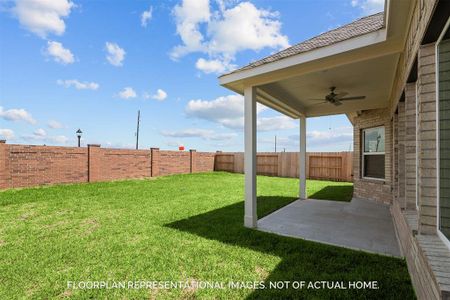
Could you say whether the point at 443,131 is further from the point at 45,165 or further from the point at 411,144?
the point at 45,165

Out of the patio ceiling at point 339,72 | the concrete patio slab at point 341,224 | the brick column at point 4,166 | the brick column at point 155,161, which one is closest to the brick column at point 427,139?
the patio ceiling at point 339,72

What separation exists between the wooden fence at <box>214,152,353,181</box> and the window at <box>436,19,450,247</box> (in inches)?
455

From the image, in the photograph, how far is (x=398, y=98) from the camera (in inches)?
158

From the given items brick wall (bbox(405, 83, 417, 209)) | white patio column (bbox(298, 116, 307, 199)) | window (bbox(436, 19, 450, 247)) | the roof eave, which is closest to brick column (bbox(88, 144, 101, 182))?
the roof eave

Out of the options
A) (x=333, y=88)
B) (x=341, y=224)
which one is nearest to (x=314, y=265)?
(x=341, y=224)

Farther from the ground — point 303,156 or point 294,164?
point 303,156

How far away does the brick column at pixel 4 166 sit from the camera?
875 cm

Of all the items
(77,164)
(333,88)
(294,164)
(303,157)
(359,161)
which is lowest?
(294,164)

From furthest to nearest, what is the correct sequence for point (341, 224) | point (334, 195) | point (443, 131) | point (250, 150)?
point (334, 195), point (341, 224), point (250, 150), point (443, 131)

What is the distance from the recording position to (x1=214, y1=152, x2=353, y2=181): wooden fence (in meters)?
14.0

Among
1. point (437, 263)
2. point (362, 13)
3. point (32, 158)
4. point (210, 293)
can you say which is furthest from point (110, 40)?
point (437, 263)

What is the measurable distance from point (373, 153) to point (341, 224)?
3798 millimetres

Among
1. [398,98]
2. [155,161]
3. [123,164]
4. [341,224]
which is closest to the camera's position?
[398,98]

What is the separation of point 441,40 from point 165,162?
14.7 meters
